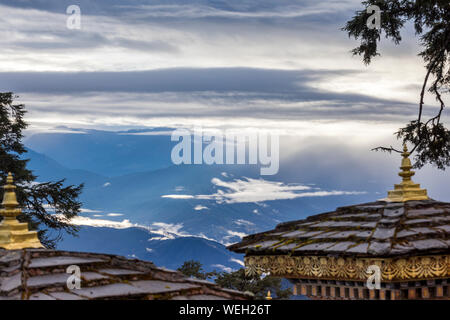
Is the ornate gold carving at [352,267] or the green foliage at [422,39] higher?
the green foliage at [422,39]

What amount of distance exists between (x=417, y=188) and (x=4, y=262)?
6.83 m

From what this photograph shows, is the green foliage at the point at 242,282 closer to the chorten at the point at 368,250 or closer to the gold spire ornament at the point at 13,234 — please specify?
the chorten at the point at 368,250

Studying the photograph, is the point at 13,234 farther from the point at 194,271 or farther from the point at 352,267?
the point at 194,271

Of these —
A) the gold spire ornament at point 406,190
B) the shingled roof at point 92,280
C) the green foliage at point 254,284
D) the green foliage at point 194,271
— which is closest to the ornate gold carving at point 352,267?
the gold spire ornament at point 406,190

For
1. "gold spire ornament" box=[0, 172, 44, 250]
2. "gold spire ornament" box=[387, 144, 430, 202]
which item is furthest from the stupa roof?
"gold spire ornament" box=[0, 172, 44, 250]

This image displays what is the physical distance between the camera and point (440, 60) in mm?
25922

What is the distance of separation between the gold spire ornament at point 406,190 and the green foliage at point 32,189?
3071cm

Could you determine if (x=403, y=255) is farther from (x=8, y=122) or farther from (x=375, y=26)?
(x=8, y=122)

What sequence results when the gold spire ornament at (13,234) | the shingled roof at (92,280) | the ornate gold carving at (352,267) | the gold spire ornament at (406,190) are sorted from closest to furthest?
the shingled roof at (92,280)
the gold spire ornament at (13,234)
the ornate gold carving at (352,267)
the gold spire ornament at (406,190)

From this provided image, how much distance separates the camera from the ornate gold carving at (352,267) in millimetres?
9891

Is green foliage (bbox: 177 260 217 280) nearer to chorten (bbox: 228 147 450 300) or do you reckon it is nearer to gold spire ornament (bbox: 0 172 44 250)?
chorten (bbox: 228 147 450 300)

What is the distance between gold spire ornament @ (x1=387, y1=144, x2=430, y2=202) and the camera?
473 inches

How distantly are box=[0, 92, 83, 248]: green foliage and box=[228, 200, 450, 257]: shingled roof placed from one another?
29.9 meters
